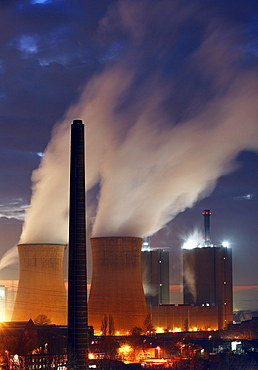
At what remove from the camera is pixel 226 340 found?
59.0 meters

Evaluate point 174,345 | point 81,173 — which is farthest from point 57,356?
point 174,345

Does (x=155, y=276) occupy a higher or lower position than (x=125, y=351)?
higher

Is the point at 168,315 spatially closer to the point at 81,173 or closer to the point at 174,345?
the point at 174,345

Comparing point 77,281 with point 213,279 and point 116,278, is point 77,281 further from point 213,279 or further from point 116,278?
point 213,279

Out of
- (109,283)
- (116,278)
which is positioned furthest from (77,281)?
(109,283)

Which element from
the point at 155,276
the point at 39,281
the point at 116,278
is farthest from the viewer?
the point at 155,276

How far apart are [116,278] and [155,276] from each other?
27345 millimetres

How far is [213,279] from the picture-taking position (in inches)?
2601

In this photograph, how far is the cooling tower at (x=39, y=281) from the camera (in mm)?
45625

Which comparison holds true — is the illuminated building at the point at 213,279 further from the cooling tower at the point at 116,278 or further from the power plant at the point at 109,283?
the cooling tower at the point at 116,278

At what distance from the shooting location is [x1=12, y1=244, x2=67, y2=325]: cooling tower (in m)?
45.6

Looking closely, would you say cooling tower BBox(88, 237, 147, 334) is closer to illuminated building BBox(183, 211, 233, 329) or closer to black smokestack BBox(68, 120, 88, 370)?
black smokestack BBox(68, 120, 88, 370)

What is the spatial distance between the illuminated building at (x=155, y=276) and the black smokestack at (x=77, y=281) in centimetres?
3845

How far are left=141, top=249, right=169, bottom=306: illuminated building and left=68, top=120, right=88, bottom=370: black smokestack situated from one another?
38.4 metres
